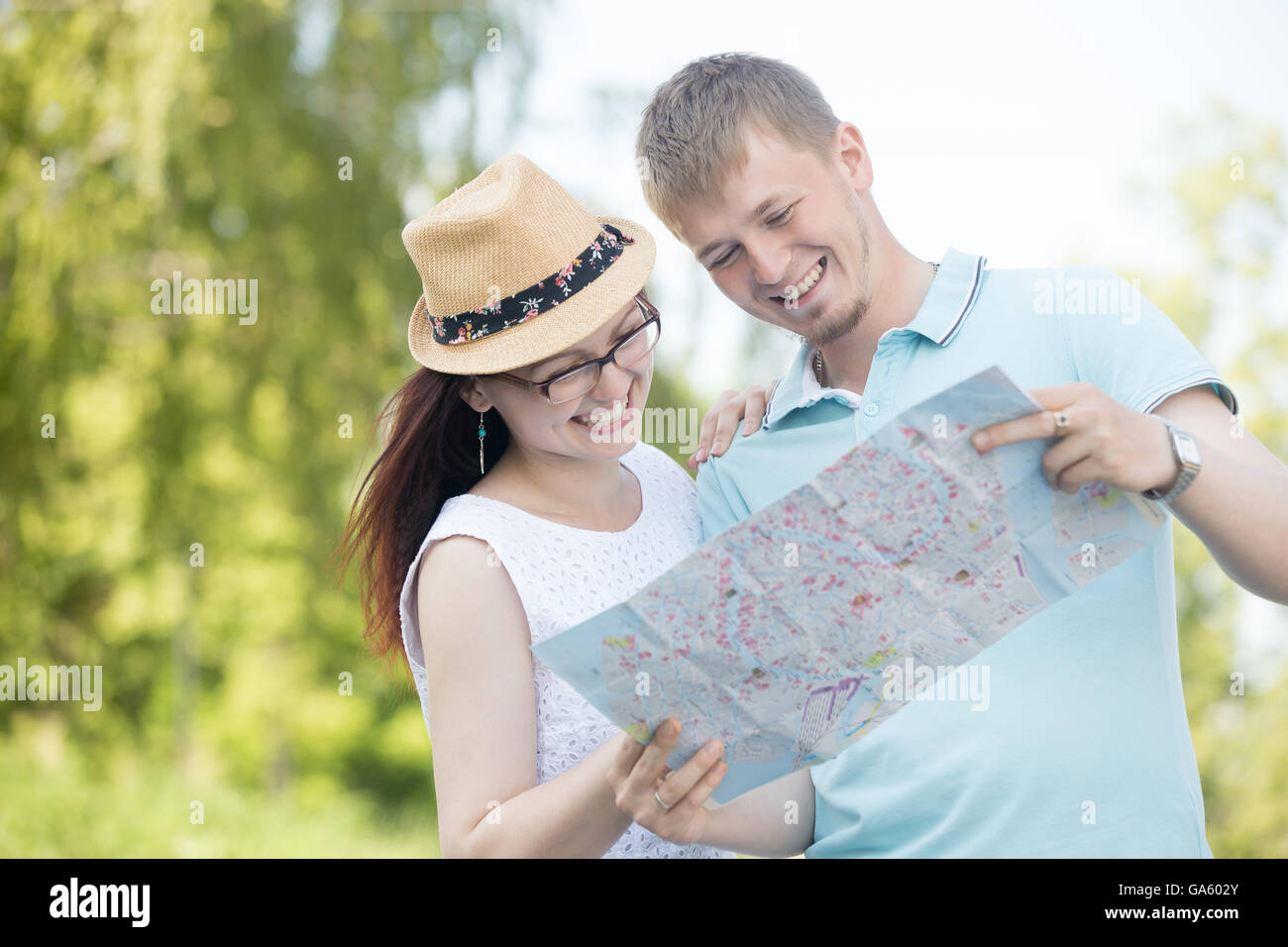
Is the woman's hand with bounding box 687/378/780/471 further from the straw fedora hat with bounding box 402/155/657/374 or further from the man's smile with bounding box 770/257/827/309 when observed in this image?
the straw fedora hat with bounding box 402/155/657/374

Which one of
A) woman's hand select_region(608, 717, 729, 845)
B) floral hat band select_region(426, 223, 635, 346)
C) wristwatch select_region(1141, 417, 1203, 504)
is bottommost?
woman's hand select_region(608, 717, 729, 845)

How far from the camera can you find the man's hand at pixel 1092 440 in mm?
1260

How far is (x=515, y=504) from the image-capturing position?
1805 millimetres

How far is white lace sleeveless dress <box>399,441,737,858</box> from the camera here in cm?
167

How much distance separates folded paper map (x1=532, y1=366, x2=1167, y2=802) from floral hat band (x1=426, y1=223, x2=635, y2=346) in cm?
63

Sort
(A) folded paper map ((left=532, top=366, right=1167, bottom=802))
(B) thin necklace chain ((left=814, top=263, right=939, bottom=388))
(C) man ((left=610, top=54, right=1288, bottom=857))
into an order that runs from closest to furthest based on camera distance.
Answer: (A) folded paper map ((left=532, top=366, right=1167, bottom=802)), (C) man ((left=610, top=54, right=1288, bottom=857)), (B) thin necklace chain ((left=814, top=263, right=939, bottom=388))

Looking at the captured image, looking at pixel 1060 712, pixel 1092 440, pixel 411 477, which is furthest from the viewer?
pixel 411 477

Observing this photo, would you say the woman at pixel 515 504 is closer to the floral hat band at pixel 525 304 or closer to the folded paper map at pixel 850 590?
the floral hat band at pixel 525 304

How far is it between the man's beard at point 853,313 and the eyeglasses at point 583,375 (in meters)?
0.31

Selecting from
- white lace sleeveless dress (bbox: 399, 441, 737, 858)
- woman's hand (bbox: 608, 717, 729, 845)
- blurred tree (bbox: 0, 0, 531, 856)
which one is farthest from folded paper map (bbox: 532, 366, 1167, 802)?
blurred tree (bbox: 0, 0, 531, 856)

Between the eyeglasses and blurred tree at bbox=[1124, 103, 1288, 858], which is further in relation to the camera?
blurred tree at bbox=[1124, 103, 1288, 858]

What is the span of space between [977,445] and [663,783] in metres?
0.55

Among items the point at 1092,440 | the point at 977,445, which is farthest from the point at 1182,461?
the point at 977,445

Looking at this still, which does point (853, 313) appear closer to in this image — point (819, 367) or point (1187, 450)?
point (819, 367)
